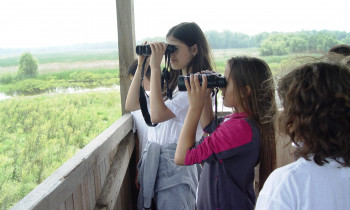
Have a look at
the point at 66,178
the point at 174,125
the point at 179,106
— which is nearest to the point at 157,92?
the point at 179,106

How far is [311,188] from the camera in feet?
2.12

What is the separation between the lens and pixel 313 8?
95.5 inches

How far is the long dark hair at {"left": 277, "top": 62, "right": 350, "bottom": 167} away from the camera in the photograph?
67cm

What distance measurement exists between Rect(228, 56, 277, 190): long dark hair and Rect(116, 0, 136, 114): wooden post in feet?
3.89

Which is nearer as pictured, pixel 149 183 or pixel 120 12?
pixel 149 183

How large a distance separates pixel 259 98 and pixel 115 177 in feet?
3.19

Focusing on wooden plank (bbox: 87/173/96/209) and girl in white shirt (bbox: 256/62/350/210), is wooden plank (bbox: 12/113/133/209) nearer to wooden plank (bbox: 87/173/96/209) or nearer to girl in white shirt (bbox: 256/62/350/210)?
wooden plank (bbox: 87/173/96/209)

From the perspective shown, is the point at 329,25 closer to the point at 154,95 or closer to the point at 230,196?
the point at 154,95

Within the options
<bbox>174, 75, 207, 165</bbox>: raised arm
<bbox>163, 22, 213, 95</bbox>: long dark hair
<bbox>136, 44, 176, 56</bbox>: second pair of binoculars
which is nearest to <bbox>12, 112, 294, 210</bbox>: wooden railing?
<bbox>174, 75, 207, 165</bbox>: raised arm

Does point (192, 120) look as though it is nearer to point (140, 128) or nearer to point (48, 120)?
point (48, 120)

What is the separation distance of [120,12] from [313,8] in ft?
4.95

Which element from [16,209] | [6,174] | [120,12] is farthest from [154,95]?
[120,12]

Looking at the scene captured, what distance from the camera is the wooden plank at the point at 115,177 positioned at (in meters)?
1.53

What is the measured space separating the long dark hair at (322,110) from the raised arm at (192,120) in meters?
0.50
